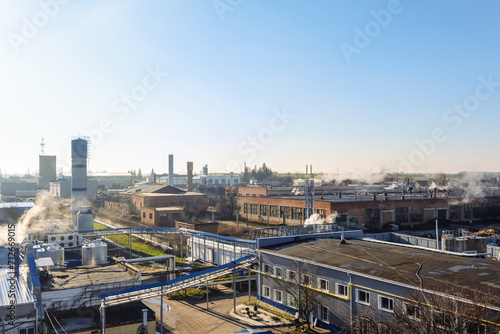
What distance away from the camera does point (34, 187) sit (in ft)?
326

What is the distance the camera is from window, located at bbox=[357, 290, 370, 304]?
1357cm

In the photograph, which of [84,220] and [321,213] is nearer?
[84,220]

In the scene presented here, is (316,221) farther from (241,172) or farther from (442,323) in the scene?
(241,172)

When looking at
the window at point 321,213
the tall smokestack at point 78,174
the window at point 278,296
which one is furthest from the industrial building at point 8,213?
the window at point 278,296

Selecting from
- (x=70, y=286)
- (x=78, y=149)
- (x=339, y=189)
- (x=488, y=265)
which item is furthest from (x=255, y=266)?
(x=339, y=189)

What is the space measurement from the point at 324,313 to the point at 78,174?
31.6 m

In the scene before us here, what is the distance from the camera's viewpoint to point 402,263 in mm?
14891

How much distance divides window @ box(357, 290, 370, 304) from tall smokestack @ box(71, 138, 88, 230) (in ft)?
105

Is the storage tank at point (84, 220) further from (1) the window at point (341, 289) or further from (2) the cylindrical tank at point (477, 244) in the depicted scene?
(2) the cylindrical tank at point (477, 244)

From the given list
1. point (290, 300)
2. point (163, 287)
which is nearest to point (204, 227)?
point (290, 300)

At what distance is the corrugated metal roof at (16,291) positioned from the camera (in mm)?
14078

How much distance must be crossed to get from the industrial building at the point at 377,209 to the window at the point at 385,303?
23035 millimetres

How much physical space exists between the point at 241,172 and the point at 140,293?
394 feet

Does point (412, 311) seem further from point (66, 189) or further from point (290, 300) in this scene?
point (66, 189)
